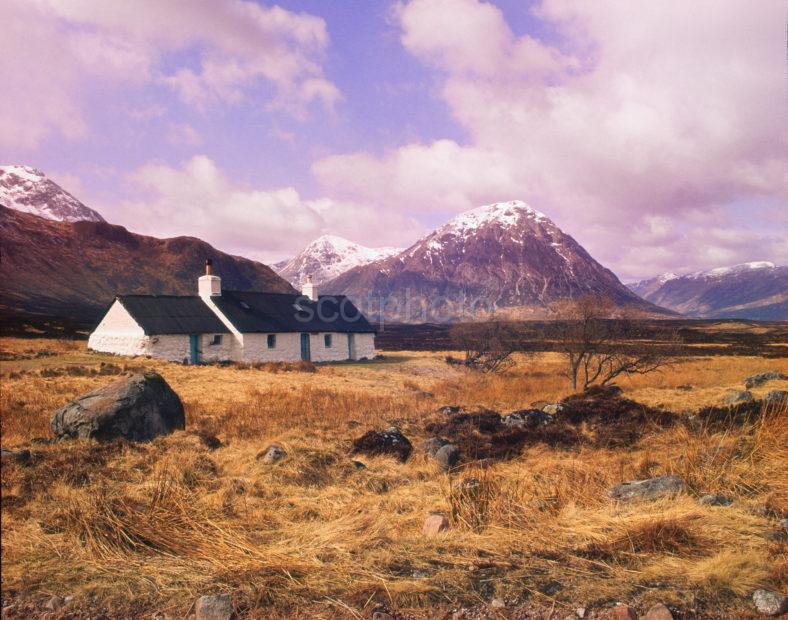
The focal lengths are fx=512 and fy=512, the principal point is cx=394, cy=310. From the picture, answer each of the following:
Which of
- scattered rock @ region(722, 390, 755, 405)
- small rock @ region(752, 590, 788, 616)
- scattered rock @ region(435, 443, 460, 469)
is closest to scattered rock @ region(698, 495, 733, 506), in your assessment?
small rock @ region(752, 590, 788, 616)

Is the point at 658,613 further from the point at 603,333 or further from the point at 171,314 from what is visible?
the point at 171,314

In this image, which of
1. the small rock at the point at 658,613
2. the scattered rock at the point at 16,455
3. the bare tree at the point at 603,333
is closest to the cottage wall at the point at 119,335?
the bare tree at the point at 603,333

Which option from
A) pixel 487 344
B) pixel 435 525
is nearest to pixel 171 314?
pixel 487 344

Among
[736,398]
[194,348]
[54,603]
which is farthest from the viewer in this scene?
[194,348]

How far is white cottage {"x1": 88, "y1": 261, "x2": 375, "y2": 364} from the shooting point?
106 feet

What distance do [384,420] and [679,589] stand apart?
1096 centimetres

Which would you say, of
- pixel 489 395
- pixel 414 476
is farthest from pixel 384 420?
pixel 489 395

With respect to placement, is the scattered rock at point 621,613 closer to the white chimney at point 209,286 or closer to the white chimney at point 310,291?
the white chimney at point 209,286

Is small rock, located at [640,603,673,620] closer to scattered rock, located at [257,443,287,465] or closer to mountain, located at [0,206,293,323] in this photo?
scattered rock, located at [257,443,287,465]

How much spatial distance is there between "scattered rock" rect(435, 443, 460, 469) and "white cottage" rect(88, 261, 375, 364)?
84.8 ft

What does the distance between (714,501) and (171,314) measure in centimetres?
3342

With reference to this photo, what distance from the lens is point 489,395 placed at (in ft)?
75.8

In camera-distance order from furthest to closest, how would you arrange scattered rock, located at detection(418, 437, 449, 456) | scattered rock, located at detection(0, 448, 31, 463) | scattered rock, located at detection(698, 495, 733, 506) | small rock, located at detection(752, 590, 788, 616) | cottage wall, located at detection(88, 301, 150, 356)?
cottage wall, located at detection(88, 301, 150, 356), scattered rock, located at detection(418, 437, 449, 456), scattered rock, located at detection(0, 448, 31, 463), scattered rock, located at detection(698, 495, 733, 506), small rock, located at detection(752, 590, 788, 616)

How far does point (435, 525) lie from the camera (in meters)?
5.93
